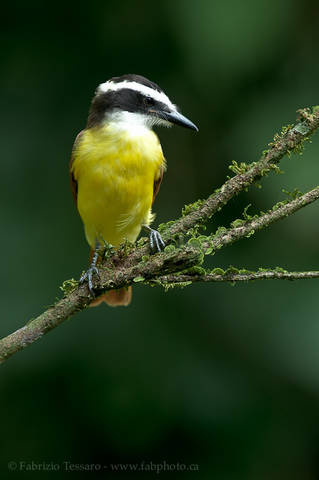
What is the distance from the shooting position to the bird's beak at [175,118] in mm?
3211

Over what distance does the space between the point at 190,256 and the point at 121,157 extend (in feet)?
4.17

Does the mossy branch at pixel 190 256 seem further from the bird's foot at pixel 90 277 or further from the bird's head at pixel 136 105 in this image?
the bird's head at pixel 136 105

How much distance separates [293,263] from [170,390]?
40.9 inches

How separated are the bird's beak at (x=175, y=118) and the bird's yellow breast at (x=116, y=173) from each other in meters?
0.11

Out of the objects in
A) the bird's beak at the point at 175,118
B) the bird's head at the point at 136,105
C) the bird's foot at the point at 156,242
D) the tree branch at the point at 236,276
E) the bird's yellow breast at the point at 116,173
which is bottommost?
the tree branch at the point at 236,276

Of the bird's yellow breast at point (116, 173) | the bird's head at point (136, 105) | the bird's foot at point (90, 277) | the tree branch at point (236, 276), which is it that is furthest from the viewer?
the bird's head at point (136, 105)

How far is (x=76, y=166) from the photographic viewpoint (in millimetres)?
3328

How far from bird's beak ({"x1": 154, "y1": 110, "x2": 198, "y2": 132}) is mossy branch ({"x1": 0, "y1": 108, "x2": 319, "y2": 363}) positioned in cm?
104

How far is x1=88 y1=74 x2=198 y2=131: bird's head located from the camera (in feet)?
10.7

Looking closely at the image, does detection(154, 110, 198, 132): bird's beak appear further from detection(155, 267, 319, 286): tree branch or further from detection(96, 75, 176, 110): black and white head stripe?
detection(155, 267, 319, 286): tree branch

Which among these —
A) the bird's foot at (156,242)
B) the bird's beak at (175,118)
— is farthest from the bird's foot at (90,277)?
the bird's beak at (175,118)

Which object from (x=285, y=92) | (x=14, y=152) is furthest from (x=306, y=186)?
(x=14, y=152)

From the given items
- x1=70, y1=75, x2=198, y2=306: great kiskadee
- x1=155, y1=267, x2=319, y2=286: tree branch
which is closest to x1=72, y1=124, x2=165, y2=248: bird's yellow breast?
x1=70, y1=75, x2=198, y2=306: great kiskadee

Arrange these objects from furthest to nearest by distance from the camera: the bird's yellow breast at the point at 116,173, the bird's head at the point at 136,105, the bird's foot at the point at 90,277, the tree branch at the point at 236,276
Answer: the bird's head at the point at 136,105
the bird's yellow breast at the point at 116,173
the bird's foot at the point at 90,277
the tree branch at the point at 236,276
